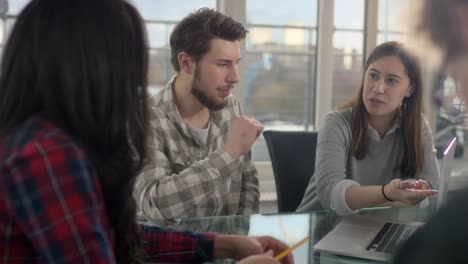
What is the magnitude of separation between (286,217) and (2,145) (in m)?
1.04

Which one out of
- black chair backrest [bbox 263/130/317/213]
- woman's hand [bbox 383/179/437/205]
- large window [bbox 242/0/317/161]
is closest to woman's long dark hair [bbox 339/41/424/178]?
black chair backrest [bbox 263/130/317/213]

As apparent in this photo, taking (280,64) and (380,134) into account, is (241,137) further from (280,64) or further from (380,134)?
(280,64)

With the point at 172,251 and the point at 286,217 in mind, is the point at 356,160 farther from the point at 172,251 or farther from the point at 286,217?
the point at 172,251

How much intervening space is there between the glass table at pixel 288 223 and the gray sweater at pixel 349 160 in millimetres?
168

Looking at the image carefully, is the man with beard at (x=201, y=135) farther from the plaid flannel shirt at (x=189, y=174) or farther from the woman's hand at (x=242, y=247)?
the woman's hand at (x=242, y=247)

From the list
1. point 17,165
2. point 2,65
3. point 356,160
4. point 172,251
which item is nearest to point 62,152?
point 17,165

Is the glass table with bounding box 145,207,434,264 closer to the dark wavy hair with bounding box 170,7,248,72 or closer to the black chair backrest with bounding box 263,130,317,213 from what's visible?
the black chair backrest with bounding box 263,130,317,213

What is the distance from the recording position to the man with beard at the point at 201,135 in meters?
1.58

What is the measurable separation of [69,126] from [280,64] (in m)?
2.86

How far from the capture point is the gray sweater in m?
1.82

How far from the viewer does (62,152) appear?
2.39 feet

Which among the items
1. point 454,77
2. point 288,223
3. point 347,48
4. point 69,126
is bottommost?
point 288,223

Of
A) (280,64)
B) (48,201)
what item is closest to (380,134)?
(48,201)

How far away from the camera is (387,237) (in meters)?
1.35
